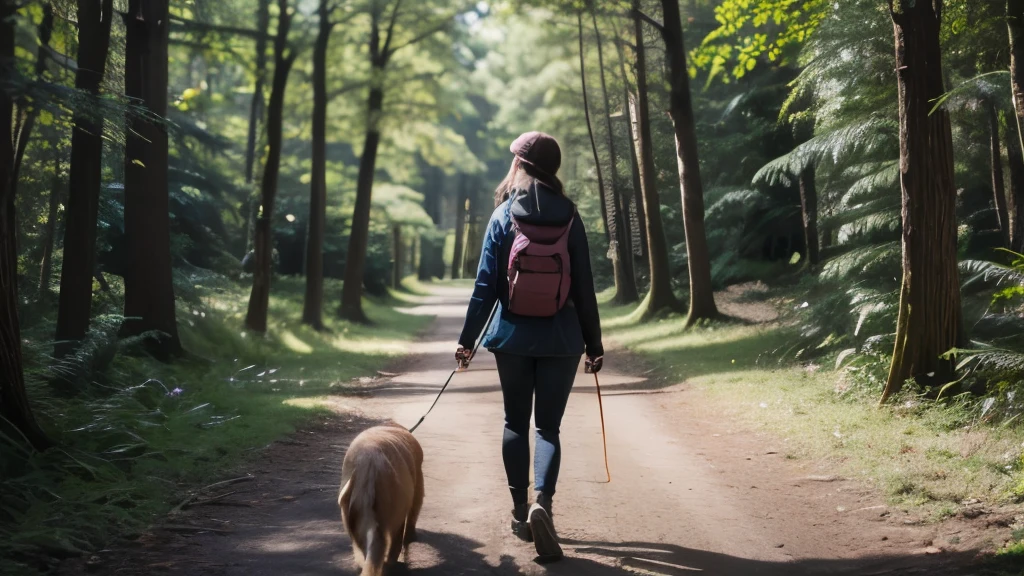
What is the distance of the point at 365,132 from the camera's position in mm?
27031

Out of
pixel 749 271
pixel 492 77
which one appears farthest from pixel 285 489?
pixel 492 77

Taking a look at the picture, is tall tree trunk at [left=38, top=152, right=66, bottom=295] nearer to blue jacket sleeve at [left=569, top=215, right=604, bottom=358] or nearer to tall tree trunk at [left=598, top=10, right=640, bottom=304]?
blue jacket sleeve at [left=569, top=215, right=604, bottom=358]

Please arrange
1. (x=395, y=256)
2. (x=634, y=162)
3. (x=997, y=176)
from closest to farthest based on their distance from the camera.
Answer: (x=997, y=176)
(x=634, y=162)
(x=395, y=256)

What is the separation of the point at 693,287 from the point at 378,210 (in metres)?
21.7

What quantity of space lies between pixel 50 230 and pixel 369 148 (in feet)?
51.3

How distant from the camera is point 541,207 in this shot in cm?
582

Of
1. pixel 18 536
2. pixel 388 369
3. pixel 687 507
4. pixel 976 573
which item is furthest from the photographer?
pixel 388 369

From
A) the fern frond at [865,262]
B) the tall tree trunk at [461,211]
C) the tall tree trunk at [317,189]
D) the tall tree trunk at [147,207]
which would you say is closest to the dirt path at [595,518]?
the fern frond at [865,262]

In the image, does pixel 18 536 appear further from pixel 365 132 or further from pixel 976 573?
pixel 365 132

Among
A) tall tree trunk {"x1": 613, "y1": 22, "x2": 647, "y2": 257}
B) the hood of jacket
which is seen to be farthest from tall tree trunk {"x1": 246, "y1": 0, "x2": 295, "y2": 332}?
the hood of jacket

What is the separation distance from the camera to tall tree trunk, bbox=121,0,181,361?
13344mm

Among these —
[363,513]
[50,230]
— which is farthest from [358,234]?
[363,513]

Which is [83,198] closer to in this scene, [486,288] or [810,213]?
[486,288]

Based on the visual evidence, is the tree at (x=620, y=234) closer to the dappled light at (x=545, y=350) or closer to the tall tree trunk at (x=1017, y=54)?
the dappled light at (x=545, y=350)
